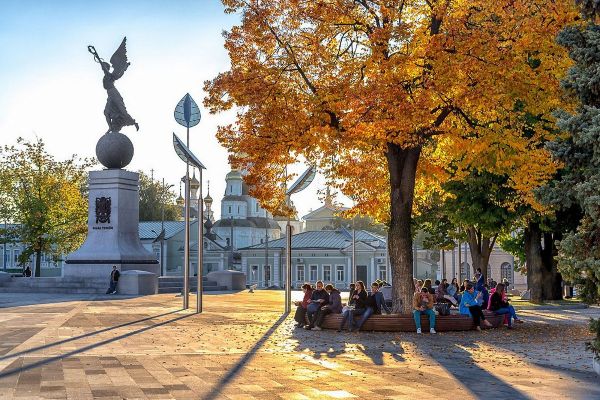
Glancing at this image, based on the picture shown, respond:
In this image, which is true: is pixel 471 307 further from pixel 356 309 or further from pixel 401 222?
pixel 356 309

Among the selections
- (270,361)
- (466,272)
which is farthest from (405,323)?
(466,272)

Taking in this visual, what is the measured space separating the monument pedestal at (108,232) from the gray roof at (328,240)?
4239 centimetres

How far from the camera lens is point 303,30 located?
22.6m

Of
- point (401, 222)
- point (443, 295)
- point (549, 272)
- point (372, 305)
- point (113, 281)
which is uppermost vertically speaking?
point (401, 222)

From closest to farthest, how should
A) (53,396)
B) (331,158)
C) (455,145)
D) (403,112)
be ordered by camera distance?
(53,396)
(403,112)
(455,145)
(331,158)

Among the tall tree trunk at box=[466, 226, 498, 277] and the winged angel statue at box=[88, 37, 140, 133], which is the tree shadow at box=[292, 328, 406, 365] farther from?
the winged angel statue at box=[88, 37, 140, 133]

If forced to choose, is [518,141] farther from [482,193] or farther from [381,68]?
[482,193]

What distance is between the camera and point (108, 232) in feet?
143

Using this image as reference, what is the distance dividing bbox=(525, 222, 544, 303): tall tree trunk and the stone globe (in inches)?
821

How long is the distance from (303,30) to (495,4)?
5.16 meters

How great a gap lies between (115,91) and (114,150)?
3.60 metres

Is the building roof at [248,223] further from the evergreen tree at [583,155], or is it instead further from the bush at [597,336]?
the evergreen tree at [583,155]

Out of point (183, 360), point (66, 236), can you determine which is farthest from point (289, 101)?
point (66, 236)

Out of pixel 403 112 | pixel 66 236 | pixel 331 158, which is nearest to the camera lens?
pixel 403 112
